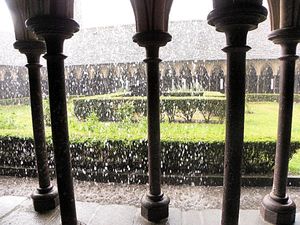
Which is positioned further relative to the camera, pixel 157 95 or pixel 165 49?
pixel 165 49

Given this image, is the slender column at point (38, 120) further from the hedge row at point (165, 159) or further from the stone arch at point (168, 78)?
the stone arch at point (168, 78)

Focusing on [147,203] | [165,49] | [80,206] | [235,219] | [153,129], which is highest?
[165,49]

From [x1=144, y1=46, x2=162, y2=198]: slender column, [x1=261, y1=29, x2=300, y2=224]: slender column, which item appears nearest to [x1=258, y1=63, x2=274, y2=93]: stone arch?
[x1=261, y1=29, x2=300, y2=224]: slender column

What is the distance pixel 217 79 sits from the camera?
70.1ft

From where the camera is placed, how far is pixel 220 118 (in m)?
11.5

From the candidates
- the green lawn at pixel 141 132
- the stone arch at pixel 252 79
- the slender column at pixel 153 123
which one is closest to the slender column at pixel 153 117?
the slender column at pixel 153 123

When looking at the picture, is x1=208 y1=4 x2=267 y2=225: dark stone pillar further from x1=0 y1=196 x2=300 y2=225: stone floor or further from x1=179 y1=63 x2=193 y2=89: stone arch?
x1=179 y1=63 x2=193 y2=89: stone arch

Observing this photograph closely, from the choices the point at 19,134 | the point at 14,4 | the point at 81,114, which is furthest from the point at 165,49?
the point at 14,4

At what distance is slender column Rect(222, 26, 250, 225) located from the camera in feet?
7.34

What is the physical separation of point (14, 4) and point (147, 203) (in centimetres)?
316

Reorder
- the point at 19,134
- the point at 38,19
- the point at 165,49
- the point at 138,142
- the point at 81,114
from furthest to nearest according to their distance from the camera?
the point at 165,49 < the point at 81,114 < the point at 19,134 < the point at 138,142 < the point at 38,19

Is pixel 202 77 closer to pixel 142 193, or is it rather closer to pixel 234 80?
pixel 142 193

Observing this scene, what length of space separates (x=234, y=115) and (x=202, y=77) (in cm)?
1965

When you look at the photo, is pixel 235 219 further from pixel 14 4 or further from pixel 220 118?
pixel 220 118
